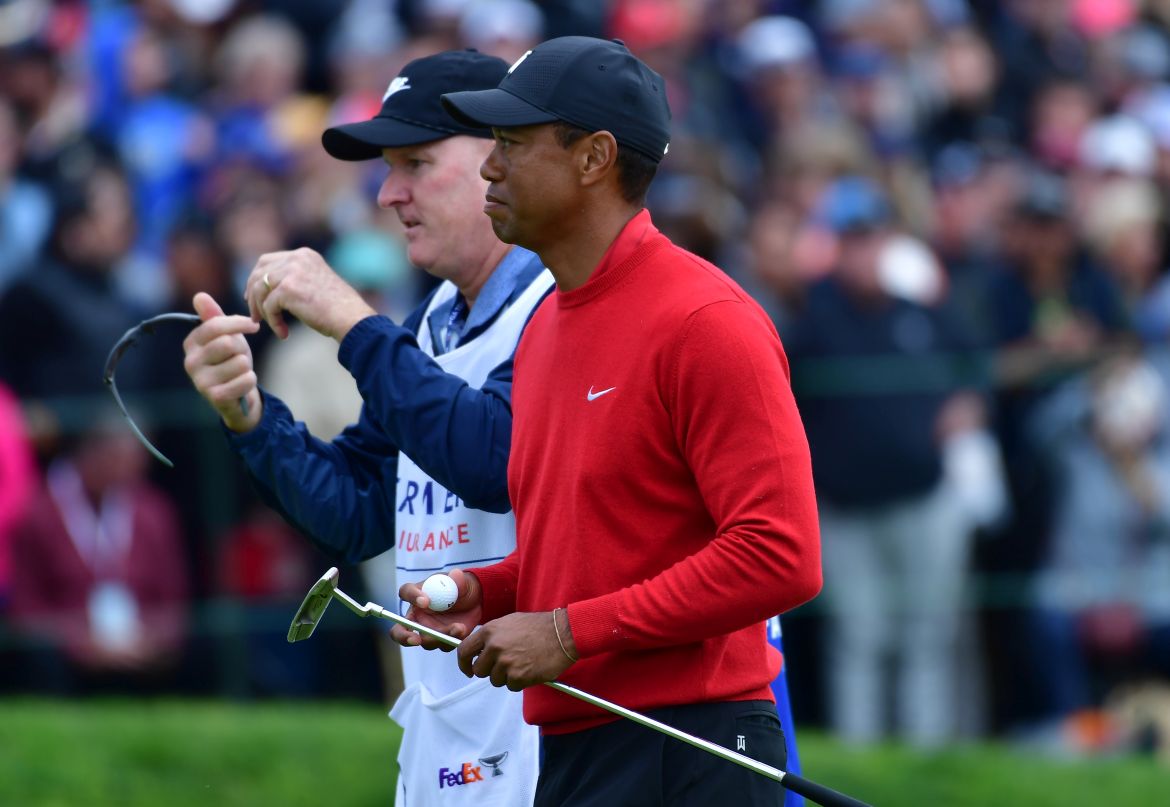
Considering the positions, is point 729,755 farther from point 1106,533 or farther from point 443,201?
point 1106,533

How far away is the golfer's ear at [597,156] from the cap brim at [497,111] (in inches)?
3.6

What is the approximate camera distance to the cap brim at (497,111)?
383 cm

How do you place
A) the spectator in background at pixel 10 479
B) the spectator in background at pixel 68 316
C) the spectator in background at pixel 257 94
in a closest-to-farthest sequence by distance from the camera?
the spectator in background at pixel 10 479
the spectator in background at pixel 68 316
the spectator in background at pixel 257 94

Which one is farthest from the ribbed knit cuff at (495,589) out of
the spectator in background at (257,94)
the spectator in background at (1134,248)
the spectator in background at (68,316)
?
the spectator in background at (257,94)

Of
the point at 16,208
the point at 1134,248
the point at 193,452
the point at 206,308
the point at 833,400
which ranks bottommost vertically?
the point at 193,452

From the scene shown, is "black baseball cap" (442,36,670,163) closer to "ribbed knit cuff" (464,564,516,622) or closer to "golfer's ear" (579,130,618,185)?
"golfer's ear" (579,130,618,185)

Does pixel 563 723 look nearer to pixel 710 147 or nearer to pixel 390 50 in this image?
pixel 710 147

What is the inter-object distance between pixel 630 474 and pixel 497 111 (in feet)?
2.39

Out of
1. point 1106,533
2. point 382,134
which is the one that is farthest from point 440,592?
point 1106,533

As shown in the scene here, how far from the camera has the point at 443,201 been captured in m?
4.59

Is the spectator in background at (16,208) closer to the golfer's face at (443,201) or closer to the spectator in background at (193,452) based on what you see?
the spectator in background at (193,452)

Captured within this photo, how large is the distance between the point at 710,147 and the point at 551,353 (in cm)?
733

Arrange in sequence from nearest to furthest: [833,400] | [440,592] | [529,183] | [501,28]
A: 1. [529,183]
2. [440,592]
3. [833,400]
4. [501,28]

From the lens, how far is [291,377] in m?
9.29
